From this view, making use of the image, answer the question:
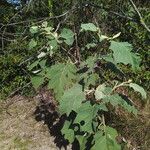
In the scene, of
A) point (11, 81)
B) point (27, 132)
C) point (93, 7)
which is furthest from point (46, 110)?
point (93, 7)

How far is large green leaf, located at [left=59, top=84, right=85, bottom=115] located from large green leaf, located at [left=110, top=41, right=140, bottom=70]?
0.47 meters

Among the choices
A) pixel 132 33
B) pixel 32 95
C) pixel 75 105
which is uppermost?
pixel 75 105

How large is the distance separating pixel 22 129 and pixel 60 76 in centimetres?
124

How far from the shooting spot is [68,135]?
14.2 feet

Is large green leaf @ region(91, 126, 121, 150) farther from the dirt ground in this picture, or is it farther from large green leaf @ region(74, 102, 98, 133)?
the dirt ground

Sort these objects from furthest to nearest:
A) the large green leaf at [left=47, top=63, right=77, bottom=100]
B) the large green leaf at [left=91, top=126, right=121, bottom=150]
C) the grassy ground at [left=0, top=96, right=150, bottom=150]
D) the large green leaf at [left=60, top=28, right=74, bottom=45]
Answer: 1. the grassy ground at [left=0, top=96, right=150, bottom=150]
2. the large green leaf at [left=60, top=28, right=74, bottom=45]
3. the large green leaf at [left=47, top=63, right=77, bottom=100]
4. the large green leaf at [left=91, top=126, right=121, bottom=150]

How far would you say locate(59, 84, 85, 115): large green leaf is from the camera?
13.1 feet

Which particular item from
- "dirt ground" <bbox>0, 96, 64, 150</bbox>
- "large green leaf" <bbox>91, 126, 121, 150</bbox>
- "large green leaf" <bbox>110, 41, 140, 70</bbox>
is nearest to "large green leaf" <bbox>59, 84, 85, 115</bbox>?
"large green leaf" <bbox>91, 126, 121, 150</bbox>

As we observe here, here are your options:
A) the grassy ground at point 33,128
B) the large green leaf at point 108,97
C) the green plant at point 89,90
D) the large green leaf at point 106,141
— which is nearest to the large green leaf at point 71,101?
the green plant at point 89,90

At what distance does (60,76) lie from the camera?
423 centimetres

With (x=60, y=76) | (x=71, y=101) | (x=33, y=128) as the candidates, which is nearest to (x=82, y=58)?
(x=33, y=128)

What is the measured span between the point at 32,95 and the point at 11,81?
381 mm

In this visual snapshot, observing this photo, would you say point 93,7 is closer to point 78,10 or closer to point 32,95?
point 78,10

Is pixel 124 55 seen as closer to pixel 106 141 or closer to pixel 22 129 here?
pixel 106 141
